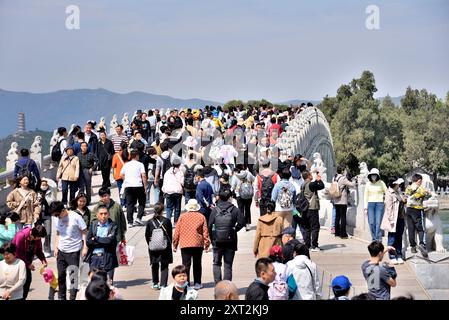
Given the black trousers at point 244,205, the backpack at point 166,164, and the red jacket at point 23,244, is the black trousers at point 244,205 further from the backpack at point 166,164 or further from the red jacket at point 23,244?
the red jacket at point 23,244

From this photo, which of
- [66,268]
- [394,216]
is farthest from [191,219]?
[394,216]

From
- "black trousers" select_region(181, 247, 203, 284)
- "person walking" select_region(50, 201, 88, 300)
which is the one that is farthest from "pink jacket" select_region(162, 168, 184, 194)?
"person walking" select_region(50, 201, 88, 300)

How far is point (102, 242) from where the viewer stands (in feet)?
45.3

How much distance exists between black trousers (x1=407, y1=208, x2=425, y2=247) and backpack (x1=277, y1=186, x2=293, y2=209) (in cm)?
194

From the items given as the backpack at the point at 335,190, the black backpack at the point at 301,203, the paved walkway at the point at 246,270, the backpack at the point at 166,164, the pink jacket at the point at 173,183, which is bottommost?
the paved walkway at the point at 246,270

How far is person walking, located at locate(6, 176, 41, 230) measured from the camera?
16.8 meters

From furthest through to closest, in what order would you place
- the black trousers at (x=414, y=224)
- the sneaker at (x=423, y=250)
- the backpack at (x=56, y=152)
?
the backpack at (x=56, y=152)
the black trousers at (x=414, y=224)
the sneaker at (x=423, y=250)

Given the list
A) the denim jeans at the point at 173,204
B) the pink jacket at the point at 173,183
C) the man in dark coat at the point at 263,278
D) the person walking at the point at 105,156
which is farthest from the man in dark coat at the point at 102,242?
the person walking at the point at 105,156

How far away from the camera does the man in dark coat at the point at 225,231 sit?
14.6 meters

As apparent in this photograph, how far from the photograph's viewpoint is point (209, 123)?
30891mm

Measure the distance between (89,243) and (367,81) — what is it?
319 feet

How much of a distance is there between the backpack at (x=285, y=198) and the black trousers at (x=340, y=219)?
2352mm
